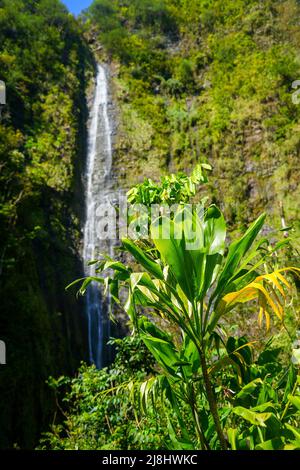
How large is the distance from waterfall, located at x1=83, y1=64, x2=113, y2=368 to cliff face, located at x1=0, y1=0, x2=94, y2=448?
1.14 ft

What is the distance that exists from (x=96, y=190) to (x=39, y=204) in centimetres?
287

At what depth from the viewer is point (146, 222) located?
8.39 ft

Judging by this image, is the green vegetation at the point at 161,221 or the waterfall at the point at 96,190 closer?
the green vegetation at the point at 161,221

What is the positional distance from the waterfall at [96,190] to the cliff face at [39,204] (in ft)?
1.14

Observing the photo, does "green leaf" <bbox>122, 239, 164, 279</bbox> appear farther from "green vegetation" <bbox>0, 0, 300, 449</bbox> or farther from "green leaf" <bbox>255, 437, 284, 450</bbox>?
"green leaf" <bbox>255, 437, 284, 450</bbox>

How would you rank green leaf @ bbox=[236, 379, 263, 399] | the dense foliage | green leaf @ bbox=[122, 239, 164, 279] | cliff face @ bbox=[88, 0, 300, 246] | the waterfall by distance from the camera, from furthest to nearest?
cliff face @ bbox=[88, 0, 300, 246], the waterfall, the dense foliage, green leaf @ bbox=[122, 239, 164, 279], green leaf @ bbox=[236, 379, 263, 399]

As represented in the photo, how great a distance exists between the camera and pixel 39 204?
13.4m

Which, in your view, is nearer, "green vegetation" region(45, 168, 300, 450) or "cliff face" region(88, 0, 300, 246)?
"green vegetation" region(45, 168, 300, 450)

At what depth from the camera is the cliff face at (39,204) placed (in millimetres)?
8875

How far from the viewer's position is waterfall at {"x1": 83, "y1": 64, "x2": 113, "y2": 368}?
40.7 feet

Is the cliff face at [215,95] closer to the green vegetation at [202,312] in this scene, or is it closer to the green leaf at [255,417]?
the green vegetation at [202,312]

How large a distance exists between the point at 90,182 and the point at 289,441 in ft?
48.9

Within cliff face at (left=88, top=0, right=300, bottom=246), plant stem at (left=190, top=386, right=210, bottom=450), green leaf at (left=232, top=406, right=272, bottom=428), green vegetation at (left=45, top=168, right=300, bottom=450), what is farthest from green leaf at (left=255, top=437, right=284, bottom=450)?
cliff face at (left=88, top=0, right=300, bottom=246)

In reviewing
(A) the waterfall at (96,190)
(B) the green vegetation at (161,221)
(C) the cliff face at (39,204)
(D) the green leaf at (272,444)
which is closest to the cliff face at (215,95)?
(B) the green vegetation at (161,221)
